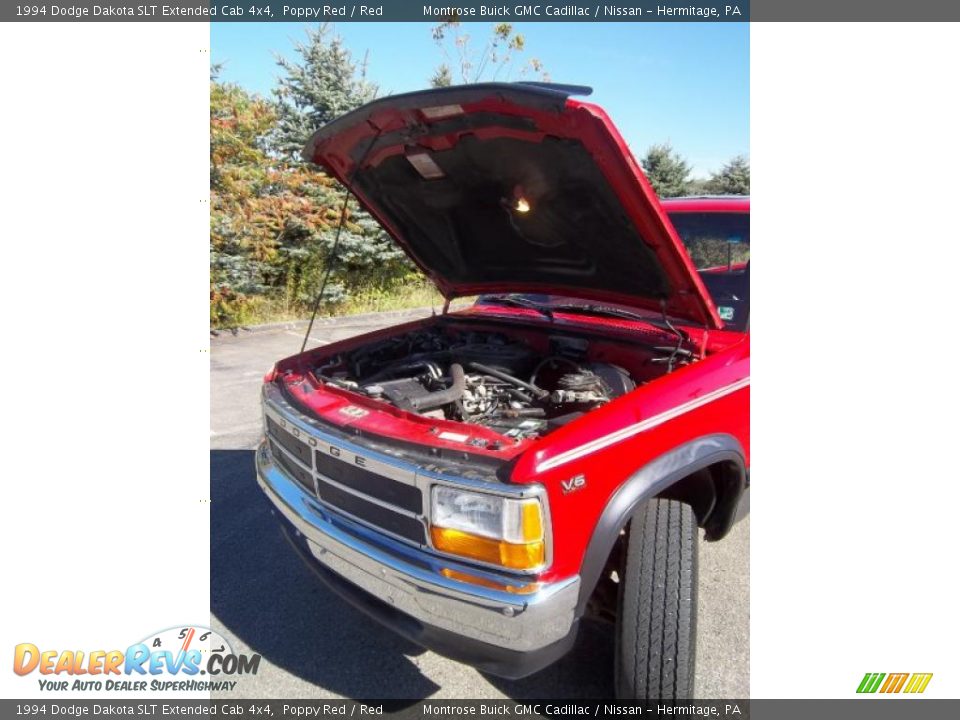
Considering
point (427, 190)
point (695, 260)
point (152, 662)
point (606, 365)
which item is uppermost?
point (427, 190)

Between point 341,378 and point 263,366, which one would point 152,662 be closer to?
point 341,378

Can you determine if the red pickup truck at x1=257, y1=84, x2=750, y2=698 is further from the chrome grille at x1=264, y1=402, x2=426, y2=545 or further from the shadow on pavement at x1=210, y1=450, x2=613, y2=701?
the shadow on pavement at x1=210, y1=450, x2=613, y2=701

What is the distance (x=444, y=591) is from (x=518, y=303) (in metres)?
2.20

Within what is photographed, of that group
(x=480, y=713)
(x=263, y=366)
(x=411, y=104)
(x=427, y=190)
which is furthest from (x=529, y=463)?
(x=263, y=366)

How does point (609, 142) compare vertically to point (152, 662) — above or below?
above

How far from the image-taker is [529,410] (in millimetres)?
2326

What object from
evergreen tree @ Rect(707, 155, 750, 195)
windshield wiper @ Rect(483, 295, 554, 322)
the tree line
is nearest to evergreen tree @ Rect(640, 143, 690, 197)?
evergreen tree @ Rect(707, 155, 750, 195)

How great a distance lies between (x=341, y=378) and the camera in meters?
2.72

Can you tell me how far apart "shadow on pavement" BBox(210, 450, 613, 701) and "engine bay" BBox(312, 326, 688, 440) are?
97 centimetres

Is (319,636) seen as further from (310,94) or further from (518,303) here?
(310,94)

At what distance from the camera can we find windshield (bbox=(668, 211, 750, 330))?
2.68 meters

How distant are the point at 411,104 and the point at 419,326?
158 centimetres
